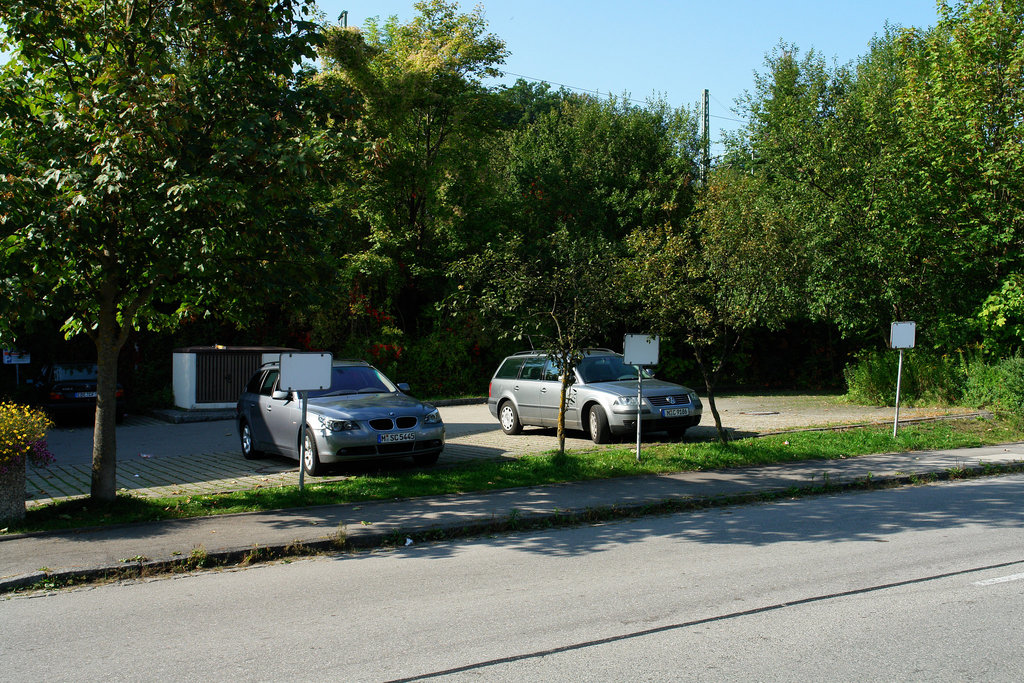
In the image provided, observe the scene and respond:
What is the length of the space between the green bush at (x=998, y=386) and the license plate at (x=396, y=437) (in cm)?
1334

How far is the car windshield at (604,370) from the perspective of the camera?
1545 cm

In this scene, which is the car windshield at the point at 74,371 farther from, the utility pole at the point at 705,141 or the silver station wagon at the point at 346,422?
the utility pole at the point at 705,141

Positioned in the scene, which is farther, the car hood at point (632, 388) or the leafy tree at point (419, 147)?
the leafy tree at point (419, 147)

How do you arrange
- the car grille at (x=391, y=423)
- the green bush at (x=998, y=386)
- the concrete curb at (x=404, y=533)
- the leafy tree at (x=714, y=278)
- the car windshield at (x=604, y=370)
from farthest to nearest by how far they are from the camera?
the green bush at (x=998, y=386) < the car windshield at (x=604, y=370) < the leafy tree at (x=714, y=278) < the car grille at (x=391, y=423) < the concrete curb at (x=404, y=533)

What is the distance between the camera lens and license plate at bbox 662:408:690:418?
14398 mm

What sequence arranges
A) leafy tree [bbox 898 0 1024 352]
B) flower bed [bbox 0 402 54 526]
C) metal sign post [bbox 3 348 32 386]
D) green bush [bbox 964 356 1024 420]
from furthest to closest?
metal sign post [bbox 3 348 32 386] < leafy tree [bbox 898 0 1024 352] < green bush [bbox 964 356 1024 420] < flower bed [bbox 0 402 54 526]

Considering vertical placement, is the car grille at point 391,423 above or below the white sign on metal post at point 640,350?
below

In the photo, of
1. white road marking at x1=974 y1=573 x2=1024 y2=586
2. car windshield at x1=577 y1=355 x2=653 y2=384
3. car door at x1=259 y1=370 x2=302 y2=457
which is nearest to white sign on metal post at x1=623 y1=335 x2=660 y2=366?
car windshield at x1=577 y1=355 x2=653 y2=384

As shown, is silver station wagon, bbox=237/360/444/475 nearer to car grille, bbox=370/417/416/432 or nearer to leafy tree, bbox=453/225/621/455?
car grille, bbox=370/417/416/432

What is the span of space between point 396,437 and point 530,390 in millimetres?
5322

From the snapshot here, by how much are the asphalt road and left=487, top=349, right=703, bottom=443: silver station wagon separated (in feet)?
19.0

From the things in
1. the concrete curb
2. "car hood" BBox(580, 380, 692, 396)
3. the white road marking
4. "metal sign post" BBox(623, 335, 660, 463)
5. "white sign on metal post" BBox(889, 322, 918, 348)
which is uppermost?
"white sign on metal post" BBox(889, 322, 918, 348)

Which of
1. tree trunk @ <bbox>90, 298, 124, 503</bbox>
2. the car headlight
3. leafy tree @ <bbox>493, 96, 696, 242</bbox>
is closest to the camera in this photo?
tree trunk @ <bbox>90, 298, 124, 503</bbox>

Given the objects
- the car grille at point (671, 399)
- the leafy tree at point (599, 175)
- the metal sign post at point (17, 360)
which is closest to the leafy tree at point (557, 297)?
the car grille at point (671, 399)
